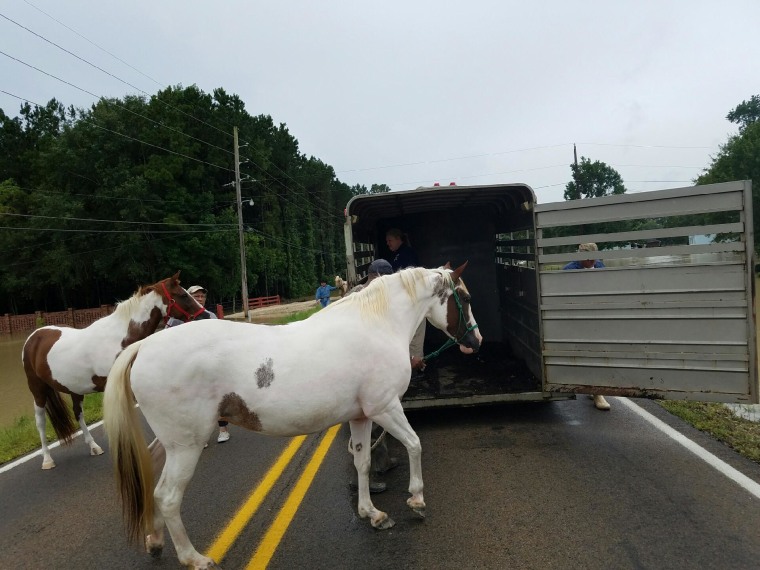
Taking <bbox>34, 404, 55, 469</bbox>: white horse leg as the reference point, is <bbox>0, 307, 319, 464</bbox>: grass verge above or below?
below

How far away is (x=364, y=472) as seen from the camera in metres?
3.64

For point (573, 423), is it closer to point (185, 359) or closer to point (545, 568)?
point (545, 568)

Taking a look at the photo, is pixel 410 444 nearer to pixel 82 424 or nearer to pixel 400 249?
pixel 400 249

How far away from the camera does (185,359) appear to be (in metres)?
3.06

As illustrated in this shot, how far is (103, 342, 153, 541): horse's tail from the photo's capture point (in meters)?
3.14

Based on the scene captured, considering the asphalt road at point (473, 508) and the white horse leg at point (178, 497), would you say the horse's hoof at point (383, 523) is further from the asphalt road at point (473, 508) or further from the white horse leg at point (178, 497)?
the white horse leg at point (178, 497)

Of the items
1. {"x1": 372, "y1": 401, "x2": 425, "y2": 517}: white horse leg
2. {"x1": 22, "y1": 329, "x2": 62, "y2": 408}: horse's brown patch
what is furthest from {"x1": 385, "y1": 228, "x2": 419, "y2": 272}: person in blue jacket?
{"x1": 22, "y1": 329, "x2": 62, "y2": 408}: horse's brown patch

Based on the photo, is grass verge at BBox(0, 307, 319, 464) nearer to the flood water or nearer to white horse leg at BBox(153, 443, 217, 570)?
the flood water

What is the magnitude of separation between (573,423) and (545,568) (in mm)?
3025

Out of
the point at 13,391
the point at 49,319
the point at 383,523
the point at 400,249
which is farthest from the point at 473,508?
the point at 49,319

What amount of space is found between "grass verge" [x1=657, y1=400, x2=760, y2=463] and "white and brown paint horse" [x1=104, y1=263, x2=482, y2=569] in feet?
10.9

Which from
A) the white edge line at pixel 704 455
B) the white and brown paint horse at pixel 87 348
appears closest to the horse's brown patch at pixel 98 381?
the white and brown paint horse at pixel 87 348

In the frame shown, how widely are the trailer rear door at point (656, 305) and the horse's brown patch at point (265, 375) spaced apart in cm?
299

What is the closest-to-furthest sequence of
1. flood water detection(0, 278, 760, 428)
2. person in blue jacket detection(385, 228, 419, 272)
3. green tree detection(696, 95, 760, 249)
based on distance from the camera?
person in blue jacket detection(385, 228, 419, 272) < flood water detection(0, 278, 760, 428) < green tree detection(696, 95, 760, 249)
